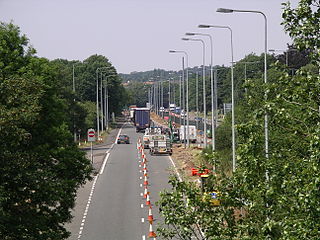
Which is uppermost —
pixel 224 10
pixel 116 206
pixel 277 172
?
pixel 224 10

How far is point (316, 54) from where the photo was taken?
11.3m

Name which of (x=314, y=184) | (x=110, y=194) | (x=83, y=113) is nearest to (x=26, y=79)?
(x=314, y=184)

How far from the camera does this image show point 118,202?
37406 mm

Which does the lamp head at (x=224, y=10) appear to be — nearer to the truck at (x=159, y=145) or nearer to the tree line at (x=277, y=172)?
the tree line at (x=277, y=172)

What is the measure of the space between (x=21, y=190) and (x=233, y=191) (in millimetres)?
10168

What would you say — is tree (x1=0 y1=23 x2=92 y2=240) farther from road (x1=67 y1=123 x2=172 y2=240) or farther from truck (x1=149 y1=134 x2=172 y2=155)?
truck (x1=149 y1=134 x2=172 y2=155)

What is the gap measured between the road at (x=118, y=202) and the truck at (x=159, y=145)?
2618mm

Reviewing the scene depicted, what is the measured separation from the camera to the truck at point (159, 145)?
207 ft

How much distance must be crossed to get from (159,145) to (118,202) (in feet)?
84.5

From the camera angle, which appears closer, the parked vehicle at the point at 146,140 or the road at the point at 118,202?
the road at the point at 118,202

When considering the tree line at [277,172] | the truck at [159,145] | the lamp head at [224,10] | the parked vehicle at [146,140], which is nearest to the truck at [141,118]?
the parked vehicle at [146,140]

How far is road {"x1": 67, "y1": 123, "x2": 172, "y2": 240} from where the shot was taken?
29547mm

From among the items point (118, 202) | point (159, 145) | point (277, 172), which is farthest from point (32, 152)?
point (159, 145)

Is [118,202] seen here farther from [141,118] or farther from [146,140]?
[141,118]
